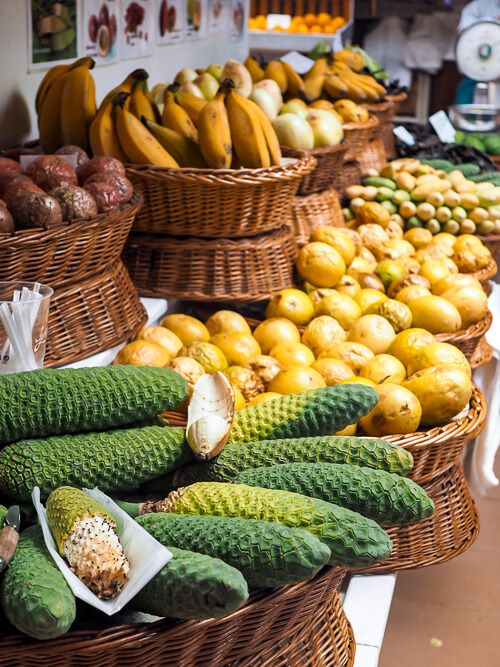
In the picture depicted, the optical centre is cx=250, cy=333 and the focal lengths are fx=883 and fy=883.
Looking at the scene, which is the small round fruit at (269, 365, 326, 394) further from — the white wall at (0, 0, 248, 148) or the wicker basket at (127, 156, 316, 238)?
the white wall at (0, 0, 248, 148)

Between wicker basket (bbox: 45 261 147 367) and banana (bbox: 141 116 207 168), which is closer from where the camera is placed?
wicker basket (bbox: 45 261 147 367)

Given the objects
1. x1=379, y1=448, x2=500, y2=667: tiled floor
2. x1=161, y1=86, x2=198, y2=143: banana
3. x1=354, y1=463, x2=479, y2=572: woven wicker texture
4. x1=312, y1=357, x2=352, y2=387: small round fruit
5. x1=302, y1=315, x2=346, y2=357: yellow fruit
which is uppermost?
x1=161, y1=86, x2=198, y2=143: banana

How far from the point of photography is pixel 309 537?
907mm

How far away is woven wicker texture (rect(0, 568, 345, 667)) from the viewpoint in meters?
0.87

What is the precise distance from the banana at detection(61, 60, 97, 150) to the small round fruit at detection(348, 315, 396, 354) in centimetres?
77

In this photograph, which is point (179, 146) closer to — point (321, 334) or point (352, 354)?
point (321, 334)

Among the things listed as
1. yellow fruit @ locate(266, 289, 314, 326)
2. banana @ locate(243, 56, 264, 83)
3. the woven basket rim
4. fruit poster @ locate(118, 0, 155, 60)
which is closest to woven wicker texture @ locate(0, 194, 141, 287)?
the woven basket rim

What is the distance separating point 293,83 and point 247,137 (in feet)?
3.75

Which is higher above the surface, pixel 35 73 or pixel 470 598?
pixel 35 73

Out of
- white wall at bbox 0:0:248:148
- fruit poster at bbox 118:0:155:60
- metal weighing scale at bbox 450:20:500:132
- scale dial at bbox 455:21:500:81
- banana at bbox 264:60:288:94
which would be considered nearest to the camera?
white wall at bbox 0:0:248:148

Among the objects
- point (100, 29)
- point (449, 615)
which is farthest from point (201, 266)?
point (449, 615)

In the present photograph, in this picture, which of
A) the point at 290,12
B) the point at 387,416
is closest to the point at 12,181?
the point at 387,416

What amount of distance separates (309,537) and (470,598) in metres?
1.55

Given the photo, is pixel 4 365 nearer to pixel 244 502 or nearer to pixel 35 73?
pixel 244 502
